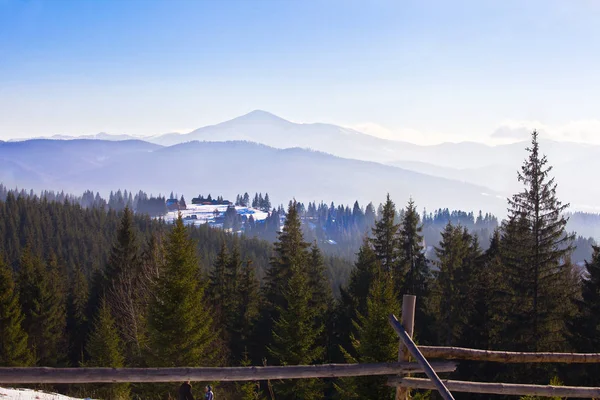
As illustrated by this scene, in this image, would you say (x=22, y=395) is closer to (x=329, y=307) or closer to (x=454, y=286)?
(x=454, y=286)

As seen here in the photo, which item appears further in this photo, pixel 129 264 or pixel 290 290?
pixel 129 264

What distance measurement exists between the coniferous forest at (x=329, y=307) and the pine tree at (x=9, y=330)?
77mm

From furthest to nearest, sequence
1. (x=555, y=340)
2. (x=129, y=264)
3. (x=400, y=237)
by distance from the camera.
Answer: (x=129, y=264) < (x=400, y=237) < (x=555, y=340)

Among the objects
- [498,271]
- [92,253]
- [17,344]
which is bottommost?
[92,253]

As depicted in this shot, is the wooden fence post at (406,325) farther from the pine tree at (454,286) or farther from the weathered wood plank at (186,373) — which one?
the pine tree at (454,286)

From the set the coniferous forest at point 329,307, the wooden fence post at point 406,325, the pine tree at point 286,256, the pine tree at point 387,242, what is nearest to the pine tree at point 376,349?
the coniferous forest at point 329,307

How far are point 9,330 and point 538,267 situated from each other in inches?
1266

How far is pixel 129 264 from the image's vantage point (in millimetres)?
41938

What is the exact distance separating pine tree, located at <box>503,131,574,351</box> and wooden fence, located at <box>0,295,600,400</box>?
15244 millimetres

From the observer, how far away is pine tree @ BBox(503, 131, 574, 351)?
22172 millimetres

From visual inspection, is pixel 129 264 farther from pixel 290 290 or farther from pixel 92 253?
pixel 92 253

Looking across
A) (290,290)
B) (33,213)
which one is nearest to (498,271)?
(290,290)

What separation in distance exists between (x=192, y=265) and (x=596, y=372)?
18590 millimetres

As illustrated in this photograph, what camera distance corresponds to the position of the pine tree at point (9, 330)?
29683 millimetres
